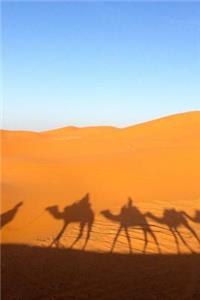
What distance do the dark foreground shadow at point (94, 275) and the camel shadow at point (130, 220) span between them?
86cm

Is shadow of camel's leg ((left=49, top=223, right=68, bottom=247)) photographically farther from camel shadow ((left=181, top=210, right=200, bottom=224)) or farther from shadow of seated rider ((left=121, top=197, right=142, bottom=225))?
camel shadow ((left=181, top=210, right=200, bottom=224))

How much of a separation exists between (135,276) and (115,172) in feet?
38.7

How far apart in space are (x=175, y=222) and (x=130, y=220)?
4.43ft

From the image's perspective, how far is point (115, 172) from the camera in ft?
62.5

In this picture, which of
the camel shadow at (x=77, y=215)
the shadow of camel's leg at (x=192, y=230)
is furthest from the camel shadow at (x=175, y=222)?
the camel shadow at (x=77, y=215)

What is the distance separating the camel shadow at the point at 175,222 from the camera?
1027 centimetres

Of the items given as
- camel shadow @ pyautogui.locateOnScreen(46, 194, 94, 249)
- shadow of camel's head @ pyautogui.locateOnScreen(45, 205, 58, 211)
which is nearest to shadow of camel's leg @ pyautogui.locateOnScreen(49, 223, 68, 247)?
camel shadow @ pyautogui.locateOnScreen(46, 194, 94, 249)

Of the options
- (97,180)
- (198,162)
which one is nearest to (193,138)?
(198,162)

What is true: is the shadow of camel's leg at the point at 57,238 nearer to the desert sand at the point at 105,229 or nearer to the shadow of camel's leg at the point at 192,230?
the desert sand at the point at 105,229

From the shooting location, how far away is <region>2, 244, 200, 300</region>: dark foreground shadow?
257 inches

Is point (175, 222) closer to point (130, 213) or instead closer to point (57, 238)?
point (130, 213)

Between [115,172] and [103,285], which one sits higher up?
[115,172]

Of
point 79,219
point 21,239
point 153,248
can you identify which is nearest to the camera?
point 153,248

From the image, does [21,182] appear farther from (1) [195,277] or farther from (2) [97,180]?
(1) [195,277]
